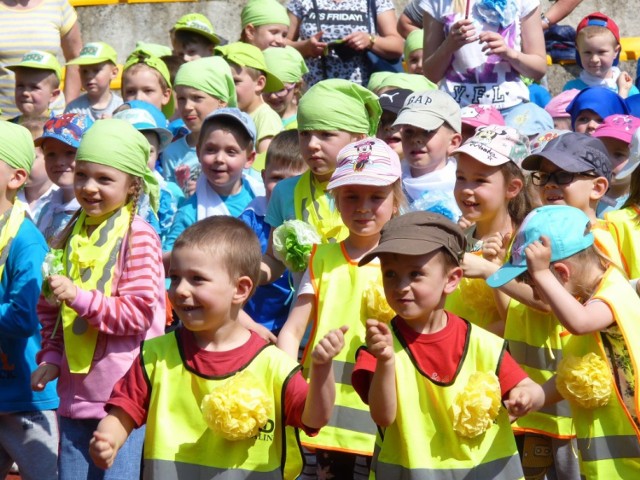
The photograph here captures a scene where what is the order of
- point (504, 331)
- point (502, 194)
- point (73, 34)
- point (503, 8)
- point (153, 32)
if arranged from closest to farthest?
1. point (504, 331)
2. point (502, 194)
3. point (503, 8)
4. point (73, 34)
5. point (153, 32)

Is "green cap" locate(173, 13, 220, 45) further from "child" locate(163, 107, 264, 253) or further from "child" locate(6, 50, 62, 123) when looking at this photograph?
"child" locate(163, 107, 264, 253)

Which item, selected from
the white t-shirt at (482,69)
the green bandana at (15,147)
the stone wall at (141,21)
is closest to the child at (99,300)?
the green bandana at (15,147)

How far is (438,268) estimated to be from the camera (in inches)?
182

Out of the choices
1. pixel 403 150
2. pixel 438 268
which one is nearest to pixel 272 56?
pixel 403 150

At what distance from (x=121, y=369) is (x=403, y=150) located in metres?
2.14

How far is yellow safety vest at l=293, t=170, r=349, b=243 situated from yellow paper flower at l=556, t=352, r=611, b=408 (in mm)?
1670

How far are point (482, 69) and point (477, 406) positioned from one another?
3.74m

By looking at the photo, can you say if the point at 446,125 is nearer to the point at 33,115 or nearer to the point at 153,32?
the point at 33,115

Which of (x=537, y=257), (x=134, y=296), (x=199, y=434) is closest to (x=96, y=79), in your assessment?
(x=134, y=296)

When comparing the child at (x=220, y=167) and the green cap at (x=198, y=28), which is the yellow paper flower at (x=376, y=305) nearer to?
the child at (x=220, y=167)

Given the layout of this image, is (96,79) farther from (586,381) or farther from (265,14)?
(586,381)

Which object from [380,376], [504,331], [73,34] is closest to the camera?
[380,376]

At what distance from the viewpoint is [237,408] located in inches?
171

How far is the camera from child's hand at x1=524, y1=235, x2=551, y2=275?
15.4 ft
